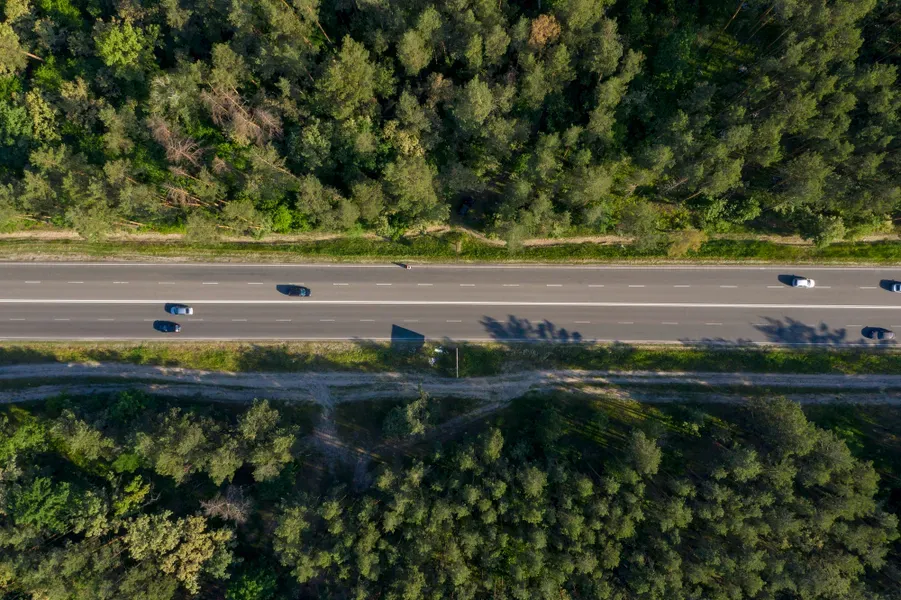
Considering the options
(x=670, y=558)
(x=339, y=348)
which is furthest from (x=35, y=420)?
(x=670, y=558)

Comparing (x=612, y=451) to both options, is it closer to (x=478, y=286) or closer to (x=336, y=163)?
(x=478, y=286)

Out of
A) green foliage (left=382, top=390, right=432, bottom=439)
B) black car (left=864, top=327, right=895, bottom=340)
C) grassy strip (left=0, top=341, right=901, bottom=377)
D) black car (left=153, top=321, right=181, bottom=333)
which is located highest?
black car (left=864, top=327, right=895, bottom=340)

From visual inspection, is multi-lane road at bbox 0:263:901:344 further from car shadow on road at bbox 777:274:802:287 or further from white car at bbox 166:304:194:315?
white car at bbox 166:304:194:315

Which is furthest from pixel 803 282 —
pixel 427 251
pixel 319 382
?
pixel 319 382

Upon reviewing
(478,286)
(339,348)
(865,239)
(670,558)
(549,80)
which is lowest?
(670,558)

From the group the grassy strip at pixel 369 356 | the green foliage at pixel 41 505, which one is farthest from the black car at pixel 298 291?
the green foliage at pixel 41 505

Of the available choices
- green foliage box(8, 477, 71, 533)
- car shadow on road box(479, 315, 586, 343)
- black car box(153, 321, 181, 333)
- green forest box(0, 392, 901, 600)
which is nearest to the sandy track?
green forest box(0, 392, 901, 600)

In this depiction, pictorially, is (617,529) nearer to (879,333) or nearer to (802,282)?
(802,282)
